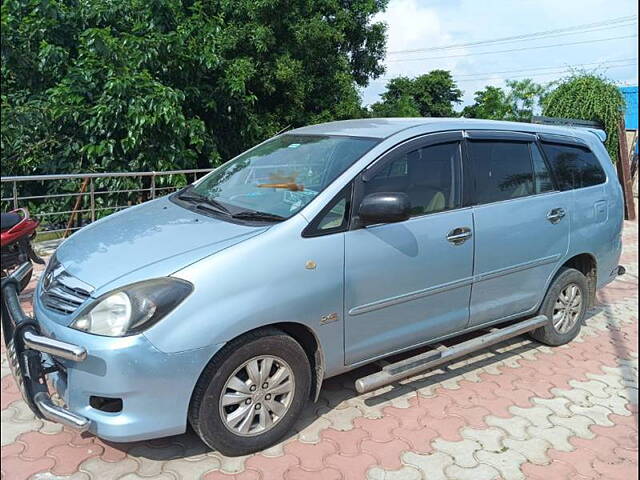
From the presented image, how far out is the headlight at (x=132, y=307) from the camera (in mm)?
2500

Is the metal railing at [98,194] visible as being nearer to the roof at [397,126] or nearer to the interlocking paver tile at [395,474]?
the roof at [397,126]

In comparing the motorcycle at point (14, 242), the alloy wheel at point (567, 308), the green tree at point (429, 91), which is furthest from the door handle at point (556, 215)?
the green tree at point (429, 91)

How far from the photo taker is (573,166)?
15.0 feet

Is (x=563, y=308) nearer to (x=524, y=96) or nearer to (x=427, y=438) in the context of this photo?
(x=427, y=438)

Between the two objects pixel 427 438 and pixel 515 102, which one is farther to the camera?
pixel 515 102

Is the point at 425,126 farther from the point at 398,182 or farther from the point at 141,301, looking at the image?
the point at 141,301

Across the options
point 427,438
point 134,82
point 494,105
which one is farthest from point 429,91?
point 427,438

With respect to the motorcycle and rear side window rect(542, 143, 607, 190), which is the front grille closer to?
the motorcycle

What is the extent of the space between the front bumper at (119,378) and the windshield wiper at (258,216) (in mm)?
818

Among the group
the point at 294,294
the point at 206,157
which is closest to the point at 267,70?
the point at 206,157

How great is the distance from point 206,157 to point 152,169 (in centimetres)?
196

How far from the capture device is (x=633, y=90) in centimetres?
1557

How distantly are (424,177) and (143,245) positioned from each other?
1805 mm

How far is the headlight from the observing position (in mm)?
2500
